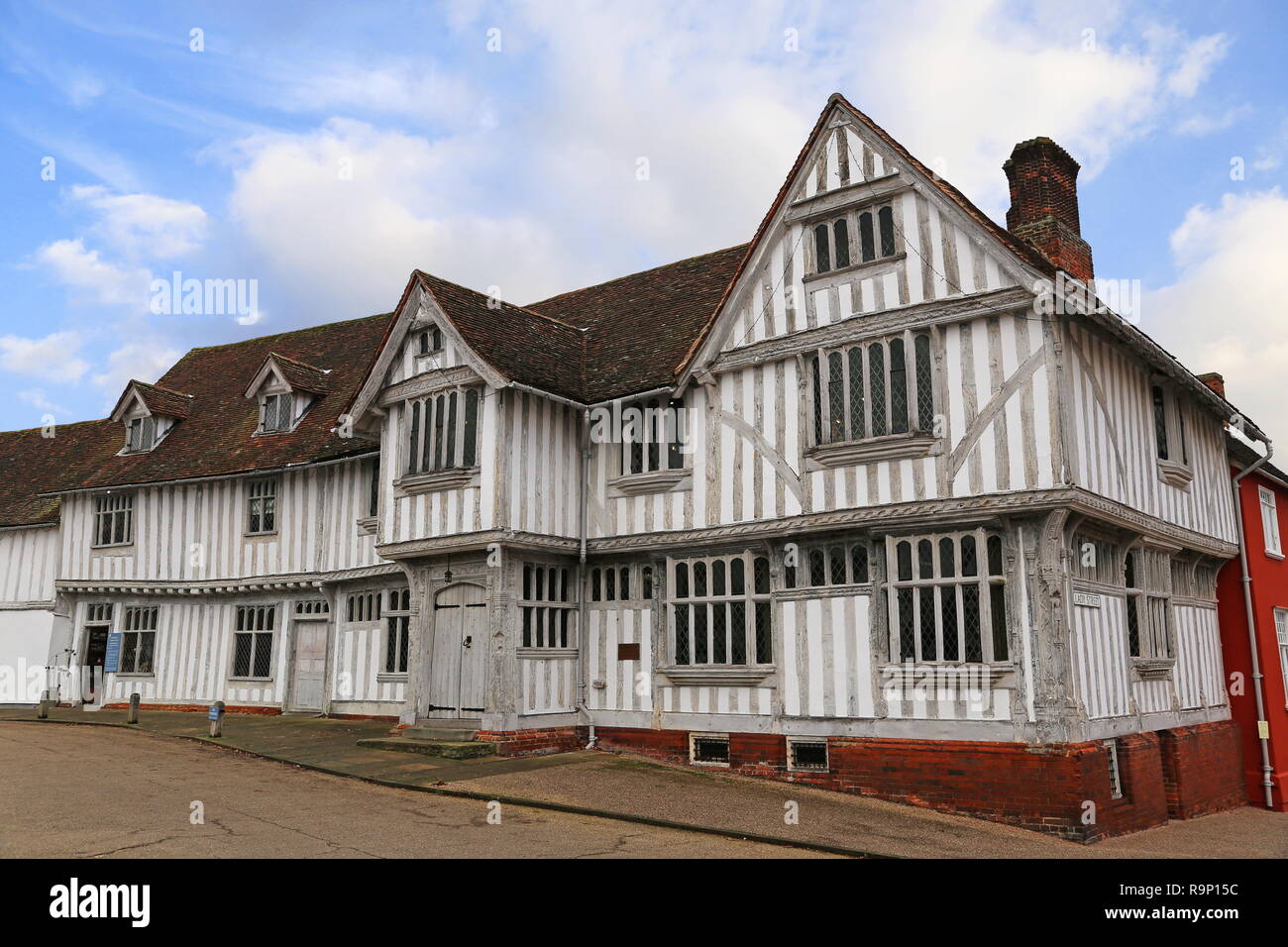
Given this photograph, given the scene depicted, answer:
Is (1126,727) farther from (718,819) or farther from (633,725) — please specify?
(633,725)

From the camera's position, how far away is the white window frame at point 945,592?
12.9 metres

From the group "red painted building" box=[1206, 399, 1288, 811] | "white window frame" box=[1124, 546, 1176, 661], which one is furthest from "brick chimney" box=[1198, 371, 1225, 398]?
"white window frame" box=[1124, 546, 1176, 661]

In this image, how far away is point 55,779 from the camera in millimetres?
13344

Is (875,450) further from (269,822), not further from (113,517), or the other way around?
(113,517)

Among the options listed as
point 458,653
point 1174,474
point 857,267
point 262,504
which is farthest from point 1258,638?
point 262,504

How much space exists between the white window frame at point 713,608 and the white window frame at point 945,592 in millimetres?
2129

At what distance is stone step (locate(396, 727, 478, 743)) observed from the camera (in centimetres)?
1593

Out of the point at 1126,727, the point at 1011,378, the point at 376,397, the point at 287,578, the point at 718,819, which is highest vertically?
the point at 376,397

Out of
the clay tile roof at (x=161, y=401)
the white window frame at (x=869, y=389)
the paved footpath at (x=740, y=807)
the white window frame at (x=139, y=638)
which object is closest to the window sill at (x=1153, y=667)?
the paved footpath at (x=740, y=807)

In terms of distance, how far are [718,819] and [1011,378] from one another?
672cm

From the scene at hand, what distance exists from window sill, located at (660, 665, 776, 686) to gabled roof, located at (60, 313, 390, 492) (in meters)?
8.78

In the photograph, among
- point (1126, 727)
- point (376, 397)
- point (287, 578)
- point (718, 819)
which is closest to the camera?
point (718, 819)

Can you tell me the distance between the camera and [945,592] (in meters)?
13.3

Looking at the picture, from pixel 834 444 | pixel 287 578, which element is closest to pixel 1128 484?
pixel 834 444
